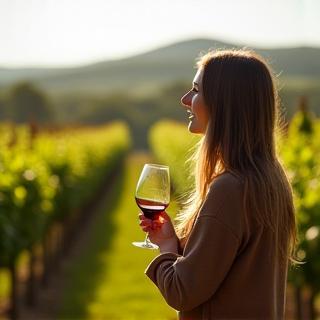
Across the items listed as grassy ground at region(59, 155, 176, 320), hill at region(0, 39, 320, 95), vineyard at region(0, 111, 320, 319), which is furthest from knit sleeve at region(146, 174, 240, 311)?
hill at region(0, 39, 320, 95)

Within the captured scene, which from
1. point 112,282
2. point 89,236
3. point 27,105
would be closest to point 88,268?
point 112,282

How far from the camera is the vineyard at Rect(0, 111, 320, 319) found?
9.07m

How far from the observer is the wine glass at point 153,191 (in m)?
2.97

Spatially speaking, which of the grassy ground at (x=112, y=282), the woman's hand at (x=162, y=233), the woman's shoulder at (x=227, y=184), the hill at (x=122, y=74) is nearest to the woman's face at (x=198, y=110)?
the woman's shoulder at (x=227, y=184)

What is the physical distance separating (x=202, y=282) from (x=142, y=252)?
18.9 metres

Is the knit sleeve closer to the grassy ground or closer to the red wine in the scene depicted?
the red wine

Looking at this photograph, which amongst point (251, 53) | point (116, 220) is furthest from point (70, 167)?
point (251, 53)

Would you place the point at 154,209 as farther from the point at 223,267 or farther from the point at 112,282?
the point at 112,282

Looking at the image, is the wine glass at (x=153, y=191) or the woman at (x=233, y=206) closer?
the woman at (x=233, y=206)

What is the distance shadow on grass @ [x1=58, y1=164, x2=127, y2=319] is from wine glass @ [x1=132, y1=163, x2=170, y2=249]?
10.2m

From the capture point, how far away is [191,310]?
2.74 m

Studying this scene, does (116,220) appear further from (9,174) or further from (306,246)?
(306,246)

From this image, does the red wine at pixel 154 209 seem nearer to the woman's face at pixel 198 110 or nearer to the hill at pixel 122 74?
the woman's face at pixel 198 110

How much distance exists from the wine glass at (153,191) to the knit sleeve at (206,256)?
0.33m
